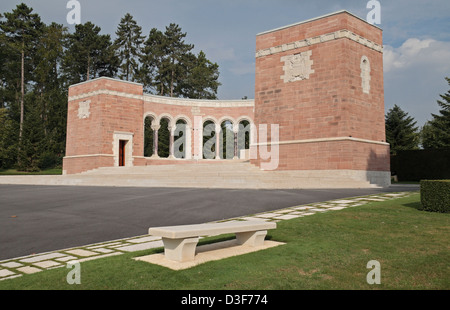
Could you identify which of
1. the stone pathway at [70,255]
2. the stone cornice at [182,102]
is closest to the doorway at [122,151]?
the stone cornice at [182,102]

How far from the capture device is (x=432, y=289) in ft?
12.0

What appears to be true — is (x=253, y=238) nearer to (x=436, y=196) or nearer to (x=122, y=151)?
(x=436, y=196)

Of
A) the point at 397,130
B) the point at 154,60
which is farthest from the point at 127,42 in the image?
the point at 397,130

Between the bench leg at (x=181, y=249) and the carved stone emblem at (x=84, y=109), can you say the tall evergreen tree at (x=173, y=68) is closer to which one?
the carved stone emblem at (x=84, y=109)

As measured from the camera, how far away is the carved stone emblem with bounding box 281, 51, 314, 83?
19.1 metres

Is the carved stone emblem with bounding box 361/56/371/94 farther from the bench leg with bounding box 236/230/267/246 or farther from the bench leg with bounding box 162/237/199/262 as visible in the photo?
the bench leg with bounding box 162/237/199/262

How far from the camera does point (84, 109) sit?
28.3 metres

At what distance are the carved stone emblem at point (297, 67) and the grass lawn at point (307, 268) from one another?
13.9 m

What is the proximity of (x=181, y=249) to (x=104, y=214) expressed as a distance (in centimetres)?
520

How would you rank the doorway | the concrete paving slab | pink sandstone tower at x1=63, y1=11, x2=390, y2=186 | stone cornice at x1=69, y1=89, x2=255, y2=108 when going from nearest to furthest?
the concrete paving slab < pink sandstone tower at x1=63, y1=11, x2=390, y2=186 < the doorway < stone cornice at x1=69, y1=89, x2=255, y2=108

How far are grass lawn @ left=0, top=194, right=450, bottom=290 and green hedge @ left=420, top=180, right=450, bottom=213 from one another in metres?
2.04

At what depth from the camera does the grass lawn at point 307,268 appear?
3.85 meters

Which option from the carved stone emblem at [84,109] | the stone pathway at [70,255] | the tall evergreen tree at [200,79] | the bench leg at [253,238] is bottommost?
the stone pathway at [70,255]

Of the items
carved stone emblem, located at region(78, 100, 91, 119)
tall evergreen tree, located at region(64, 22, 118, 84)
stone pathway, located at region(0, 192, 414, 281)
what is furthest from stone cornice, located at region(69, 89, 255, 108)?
stone pathway, located at region(0, 192, 414, 281)
